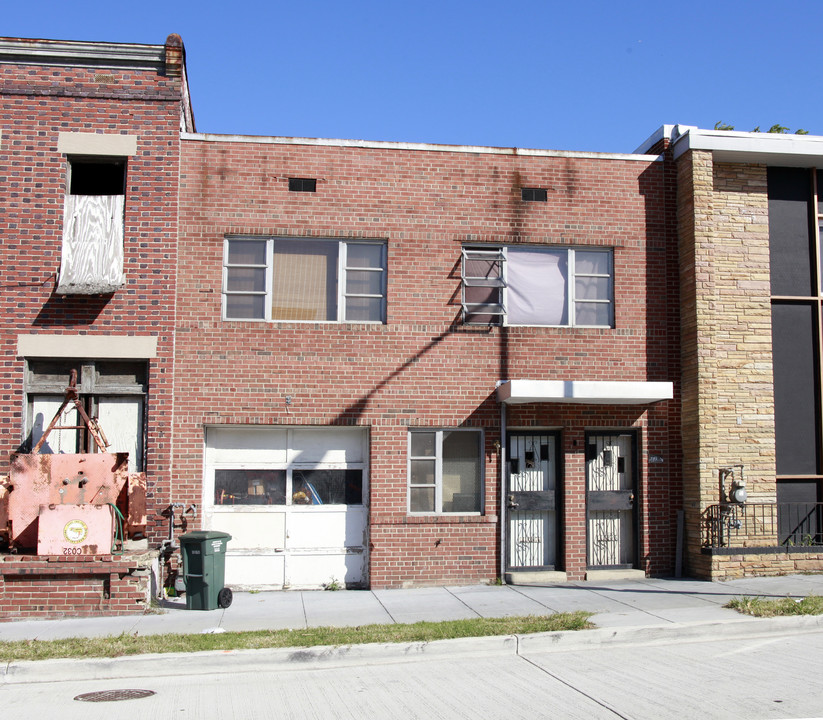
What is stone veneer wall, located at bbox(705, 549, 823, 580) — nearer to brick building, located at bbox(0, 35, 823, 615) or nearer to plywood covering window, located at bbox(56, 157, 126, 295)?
brick building, located at bbox(0, 35, 823, 615)

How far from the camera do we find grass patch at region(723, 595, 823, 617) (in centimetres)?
1016

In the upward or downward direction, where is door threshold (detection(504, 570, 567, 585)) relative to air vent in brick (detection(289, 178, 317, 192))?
downward

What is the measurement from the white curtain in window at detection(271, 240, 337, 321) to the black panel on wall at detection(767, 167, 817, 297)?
7434 millimetres

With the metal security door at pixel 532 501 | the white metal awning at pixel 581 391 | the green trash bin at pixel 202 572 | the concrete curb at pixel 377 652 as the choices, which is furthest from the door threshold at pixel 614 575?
the green trash bin at pixel 202 572

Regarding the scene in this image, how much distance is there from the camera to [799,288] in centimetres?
1427

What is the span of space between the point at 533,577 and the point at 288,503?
4001mm

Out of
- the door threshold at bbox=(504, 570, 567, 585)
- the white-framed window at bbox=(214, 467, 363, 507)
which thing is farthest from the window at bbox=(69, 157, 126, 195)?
the door threshold at bbox=(504, 570, 567, 585)

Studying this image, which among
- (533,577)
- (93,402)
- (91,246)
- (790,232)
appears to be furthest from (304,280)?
(790,232)

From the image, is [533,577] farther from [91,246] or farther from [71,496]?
[91,246]

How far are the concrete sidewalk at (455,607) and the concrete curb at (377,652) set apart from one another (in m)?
0.11

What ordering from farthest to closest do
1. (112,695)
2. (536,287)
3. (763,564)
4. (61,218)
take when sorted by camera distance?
(536,287) → (763,564) → (61,218) → (112,695)

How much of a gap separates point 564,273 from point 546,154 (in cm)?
201

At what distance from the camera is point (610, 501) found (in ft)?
45.0

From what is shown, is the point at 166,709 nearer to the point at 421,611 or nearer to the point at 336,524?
the point at 421,611
